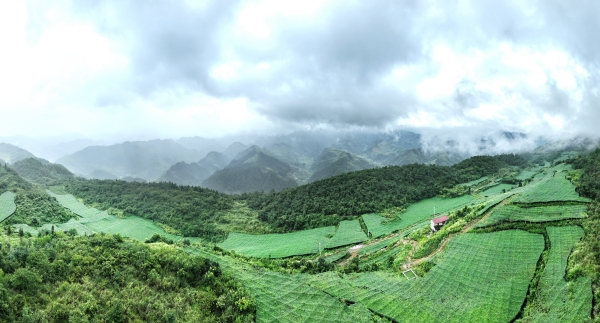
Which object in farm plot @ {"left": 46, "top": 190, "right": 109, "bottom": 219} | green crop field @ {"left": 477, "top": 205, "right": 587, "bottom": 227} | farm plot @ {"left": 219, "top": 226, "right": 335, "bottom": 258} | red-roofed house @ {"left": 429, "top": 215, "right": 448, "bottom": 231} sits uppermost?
farm plot @ {"left": 46, "top": 190, "right": 109, "bottom": 219}

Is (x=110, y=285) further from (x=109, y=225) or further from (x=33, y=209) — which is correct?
(x=33, y=209)

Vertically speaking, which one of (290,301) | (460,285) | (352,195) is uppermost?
(352,195)

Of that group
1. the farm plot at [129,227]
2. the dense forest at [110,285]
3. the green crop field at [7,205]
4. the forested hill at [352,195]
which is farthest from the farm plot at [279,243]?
the green crop field at [7,205]

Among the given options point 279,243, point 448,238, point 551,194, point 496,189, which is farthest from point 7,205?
point 496,189

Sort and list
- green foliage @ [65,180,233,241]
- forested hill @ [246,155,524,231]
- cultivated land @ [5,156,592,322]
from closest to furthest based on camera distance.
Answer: cultivated land @ [5,156,592,322] < green foliage @ [65,180,233,241] < forested hill @ [246,155,524,231]

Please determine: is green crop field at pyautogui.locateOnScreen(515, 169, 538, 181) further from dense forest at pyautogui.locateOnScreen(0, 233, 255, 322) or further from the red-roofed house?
dense forest at pyautogui.locateOnScreen(0, 233, 255, 322)

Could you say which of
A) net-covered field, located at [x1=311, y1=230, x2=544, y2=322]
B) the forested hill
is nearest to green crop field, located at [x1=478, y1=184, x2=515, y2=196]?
the forested hill
